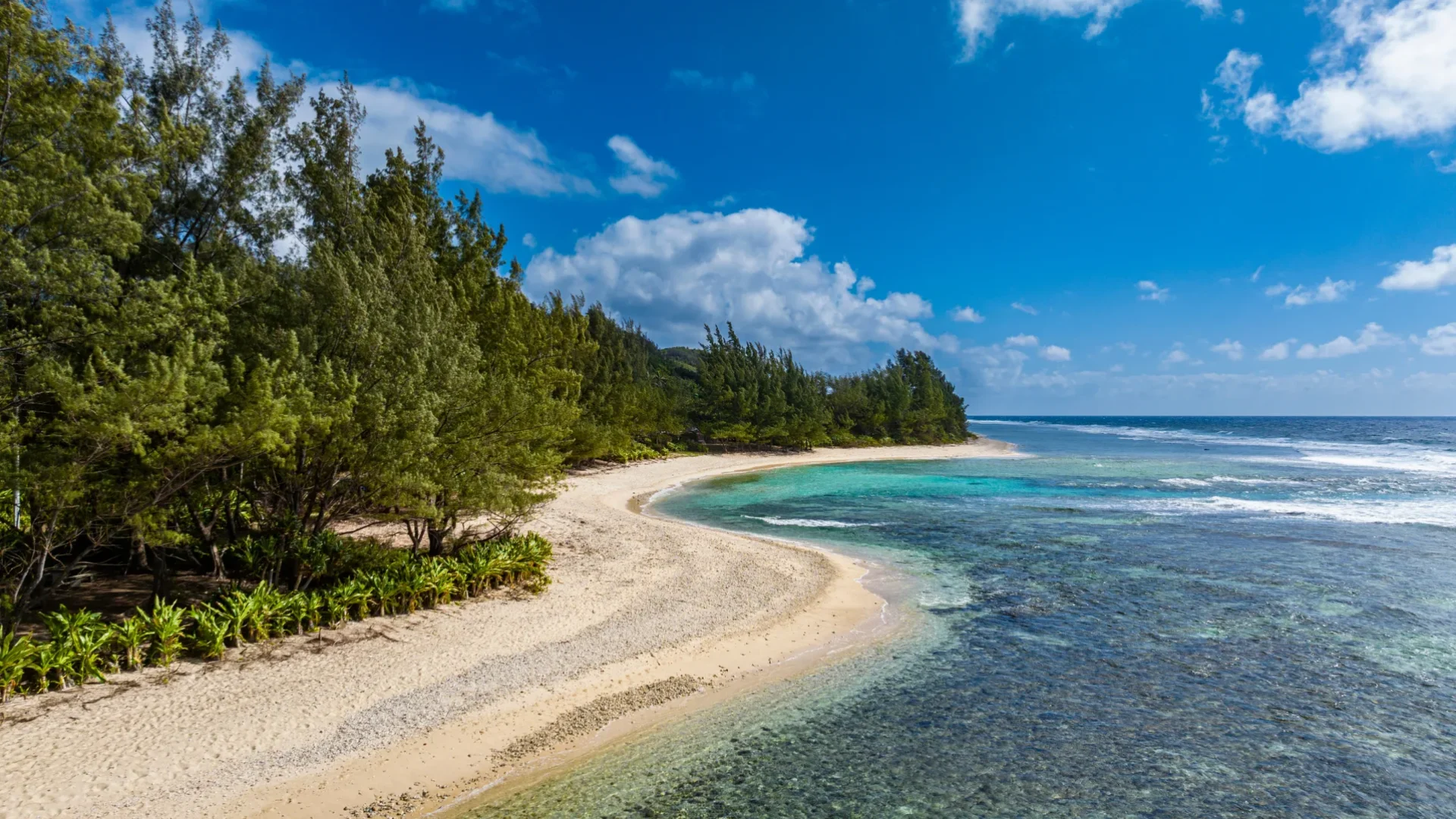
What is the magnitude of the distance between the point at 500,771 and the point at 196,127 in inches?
523

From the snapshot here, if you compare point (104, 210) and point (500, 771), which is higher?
point (104, 210)

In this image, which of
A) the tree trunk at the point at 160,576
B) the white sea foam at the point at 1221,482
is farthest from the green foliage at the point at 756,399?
the tree trunk at the point at 160,576

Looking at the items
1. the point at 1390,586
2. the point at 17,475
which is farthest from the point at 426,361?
the point at 1390,586

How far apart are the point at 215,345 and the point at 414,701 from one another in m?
6.51

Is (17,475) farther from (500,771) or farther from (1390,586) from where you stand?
(1390,586)

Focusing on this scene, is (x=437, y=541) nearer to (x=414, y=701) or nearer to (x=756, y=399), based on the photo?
(x=414, y=701)

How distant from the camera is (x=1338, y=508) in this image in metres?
33.6

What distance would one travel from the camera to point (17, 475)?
8641 mm

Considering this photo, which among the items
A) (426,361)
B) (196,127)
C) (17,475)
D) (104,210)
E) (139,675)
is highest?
(196,127)

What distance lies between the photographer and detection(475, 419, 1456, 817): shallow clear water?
8.44m

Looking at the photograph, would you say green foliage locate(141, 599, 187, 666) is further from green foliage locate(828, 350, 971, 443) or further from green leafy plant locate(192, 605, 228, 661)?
green foliage locate(828, 350, 971, 443)

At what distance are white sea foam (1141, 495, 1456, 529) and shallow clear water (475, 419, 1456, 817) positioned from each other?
10.4 ft

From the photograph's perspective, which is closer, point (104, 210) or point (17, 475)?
point (17, 475)

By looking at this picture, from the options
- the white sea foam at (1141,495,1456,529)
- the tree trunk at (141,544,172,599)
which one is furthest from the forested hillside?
the white sea foam at (1141,495,1456,529)
